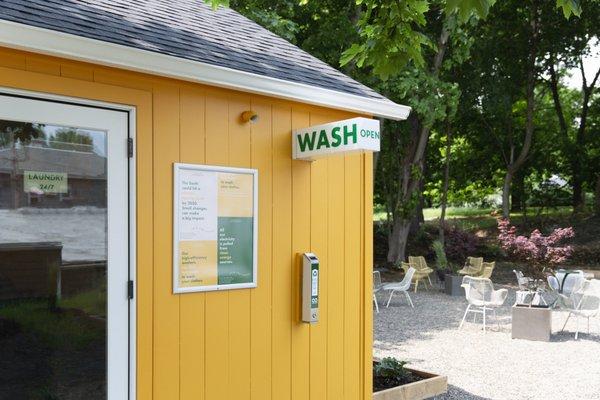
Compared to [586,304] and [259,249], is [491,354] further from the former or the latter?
[259,249]

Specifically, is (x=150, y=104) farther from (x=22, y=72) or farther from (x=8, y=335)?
(x=8, y=335)

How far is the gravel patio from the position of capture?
704 centimetres

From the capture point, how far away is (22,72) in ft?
12.3

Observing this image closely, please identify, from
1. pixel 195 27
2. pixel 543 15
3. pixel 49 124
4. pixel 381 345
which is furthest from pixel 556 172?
pixel 49 124

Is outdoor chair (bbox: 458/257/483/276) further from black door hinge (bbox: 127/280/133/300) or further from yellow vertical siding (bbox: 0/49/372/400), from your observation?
black door hinge (bbox: 127/280/133/300)

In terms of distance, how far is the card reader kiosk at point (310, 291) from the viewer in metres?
5.08

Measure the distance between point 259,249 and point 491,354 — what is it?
17.4 ft

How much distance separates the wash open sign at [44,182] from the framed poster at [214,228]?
2.63ft

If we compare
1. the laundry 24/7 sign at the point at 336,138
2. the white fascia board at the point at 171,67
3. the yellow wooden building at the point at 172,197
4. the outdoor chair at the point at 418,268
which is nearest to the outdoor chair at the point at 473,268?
the outdoor chair at the point at 418,268

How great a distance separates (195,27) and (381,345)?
603 centimetres

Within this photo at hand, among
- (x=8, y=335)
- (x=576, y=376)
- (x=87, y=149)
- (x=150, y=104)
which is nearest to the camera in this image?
(x=8, y=335)

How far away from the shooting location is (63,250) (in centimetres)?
394

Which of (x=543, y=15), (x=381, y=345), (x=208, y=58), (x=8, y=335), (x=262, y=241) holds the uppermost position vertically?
(x=543, y=15)

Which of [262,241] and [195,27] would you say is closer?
[262,241]
